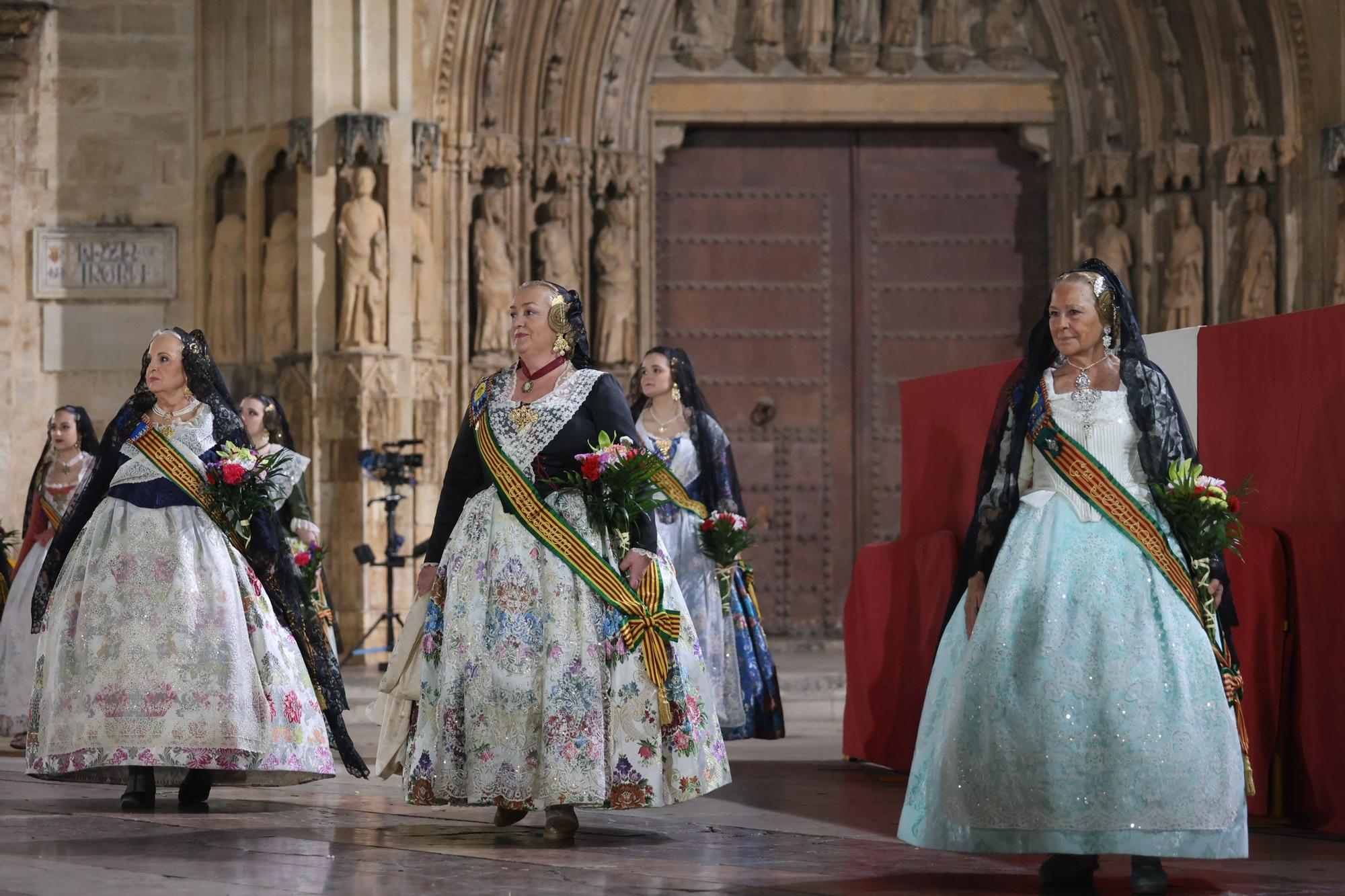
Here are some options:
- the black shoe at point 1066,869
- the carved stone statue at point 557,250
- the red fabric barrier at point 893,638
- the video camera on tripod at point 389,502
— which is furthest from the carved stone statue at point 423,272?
the black shoe at point 1066,869

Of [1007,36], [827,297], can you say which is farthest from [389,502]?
[1007,36]

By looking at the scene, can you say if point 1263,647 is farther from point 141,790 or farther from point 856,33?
point 856,33

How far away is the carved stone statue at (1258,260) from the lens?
46.1ft

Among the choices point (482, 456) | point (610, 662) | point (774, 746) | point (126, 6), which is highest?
point (126, 6)

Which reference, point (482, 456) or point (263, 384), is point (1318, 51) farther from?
point (482, 456)

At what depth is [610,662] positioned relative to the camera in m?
5.95

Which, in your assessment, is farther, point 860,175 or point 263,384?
point 860,175

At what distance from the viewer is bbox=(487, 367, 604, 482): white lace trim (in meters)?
6.11

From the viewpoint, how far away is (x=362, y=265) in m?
13.2

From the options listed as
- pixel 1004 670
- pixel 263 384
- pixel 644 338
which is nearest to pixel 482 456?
pixel 1004 670

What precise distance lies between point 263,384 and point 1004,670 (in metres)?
9.39

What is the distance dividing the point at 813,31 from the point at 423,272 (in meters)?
3.56

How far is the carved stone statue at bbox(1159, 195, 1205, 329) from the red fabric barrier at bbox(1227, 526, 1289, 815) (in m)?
8.00

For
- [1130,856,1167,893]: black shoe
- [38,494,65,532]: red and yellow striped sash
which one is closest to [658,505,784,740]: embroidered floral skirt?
[38,494,65,532]: red and yellow striped sash
